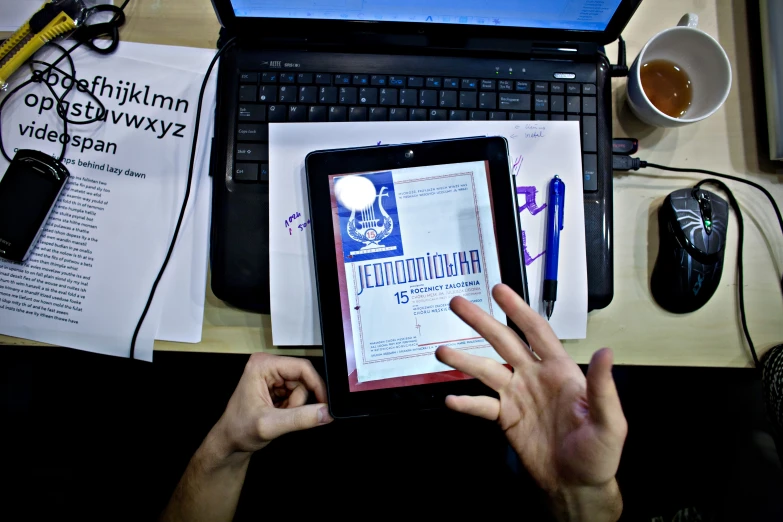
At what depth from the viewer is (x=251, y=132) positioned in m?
0.57

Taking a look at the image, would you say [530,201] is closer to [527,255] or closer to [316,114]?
[527,255]

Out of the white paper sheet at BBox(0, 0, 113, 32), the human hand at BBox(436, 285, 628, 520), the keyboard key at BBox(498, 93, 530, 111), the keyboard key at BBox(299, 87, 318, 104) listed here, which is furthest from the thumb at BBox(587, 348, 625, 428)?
the white paper sheet at BBox(0, 0, 113, 32)

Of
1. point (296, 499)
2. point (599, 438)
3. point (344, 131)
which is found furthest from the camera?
point (296, 499)

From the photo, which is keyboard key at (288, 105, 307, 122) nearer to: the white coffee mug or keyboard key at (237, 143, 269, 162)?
keyboard key at (237, 143, 269, 162)

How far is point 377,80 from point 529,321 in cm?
34

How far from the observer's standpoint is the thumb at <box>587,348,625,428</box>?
0.39m

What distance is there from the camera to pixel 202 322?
58 centimetres

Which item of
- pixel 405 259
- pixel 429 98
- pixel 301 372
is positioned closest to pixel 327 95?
pixel 429 98

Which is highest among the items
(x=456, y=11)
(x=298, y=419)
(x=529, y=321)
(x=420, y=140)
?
(x=456, y=11)

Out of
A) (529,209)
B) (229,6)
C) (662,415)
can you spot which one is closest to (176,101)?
(229,6)

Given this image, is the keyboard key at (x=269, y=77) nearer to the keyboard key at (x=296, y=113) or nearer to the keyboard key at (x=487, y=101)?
the keyboard key at (x=296, y=113)

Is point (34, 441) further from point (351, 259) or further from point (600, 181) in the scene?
point (600, 181)

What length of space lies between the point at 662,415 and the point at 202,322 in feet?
2.99

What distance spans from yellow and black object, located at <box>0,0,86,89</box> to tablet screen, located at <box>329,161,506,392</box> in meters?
0.41
